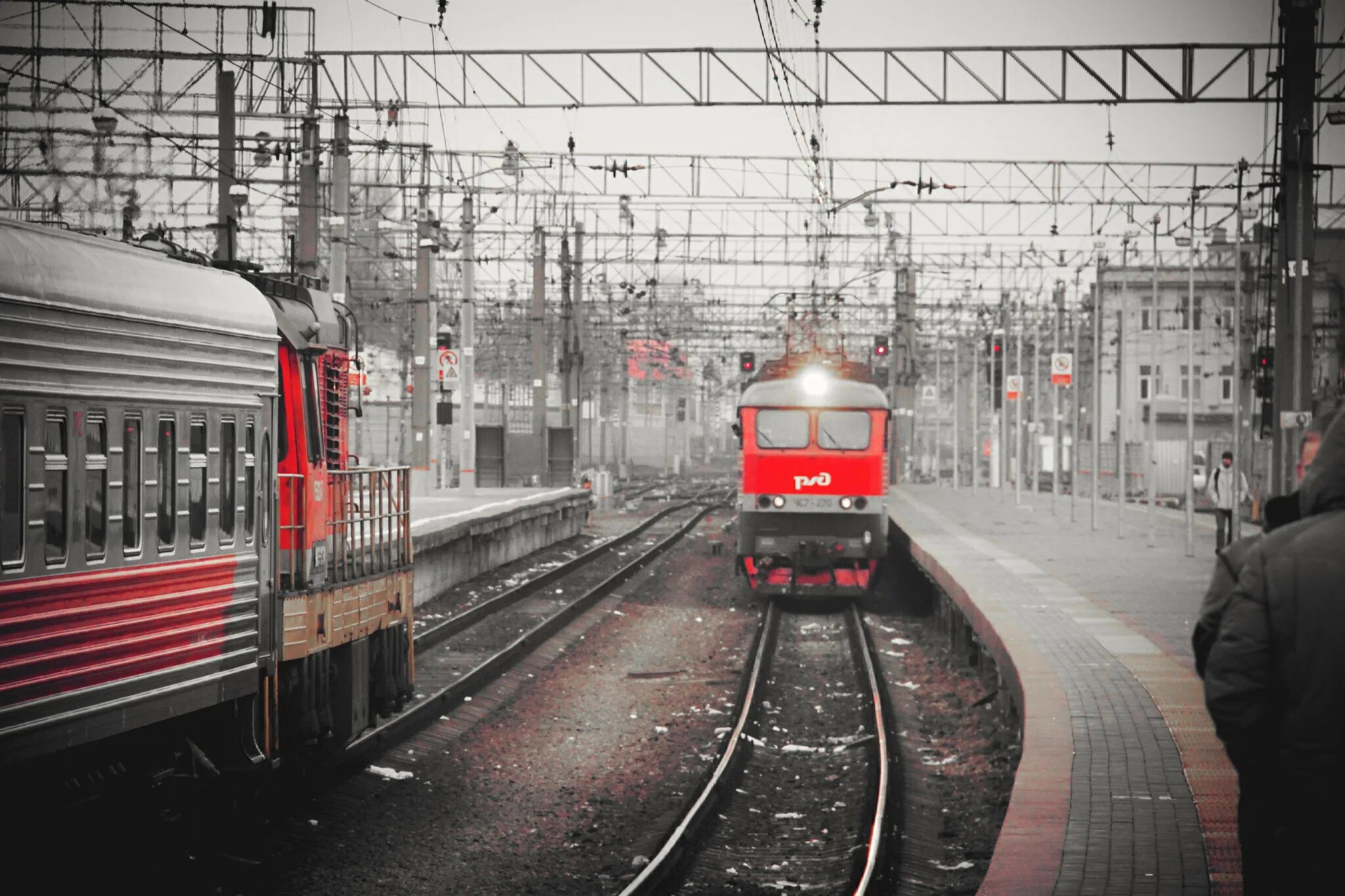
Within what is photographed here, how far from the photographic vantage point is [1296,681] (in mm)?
3789

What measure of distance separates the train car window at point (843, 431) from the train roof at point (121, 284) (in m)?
13.2

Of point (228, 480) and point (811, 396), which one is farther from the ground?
point (811, 396)

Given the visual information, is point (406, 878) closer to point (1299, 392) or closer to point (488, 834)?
point (488, 834)

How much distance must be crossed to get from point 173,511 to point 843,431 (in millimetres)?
14562

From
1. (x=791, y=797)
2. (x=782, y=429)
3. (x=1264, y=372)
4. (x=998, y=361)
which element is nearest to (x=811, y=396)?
(x=782, y=429)

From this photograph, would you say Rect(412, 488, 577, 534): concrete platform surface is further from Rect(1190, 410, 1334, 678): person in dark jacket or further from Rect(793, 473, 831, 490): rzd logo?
Rect(1190, 410, 1334, 678): person in dark jacket

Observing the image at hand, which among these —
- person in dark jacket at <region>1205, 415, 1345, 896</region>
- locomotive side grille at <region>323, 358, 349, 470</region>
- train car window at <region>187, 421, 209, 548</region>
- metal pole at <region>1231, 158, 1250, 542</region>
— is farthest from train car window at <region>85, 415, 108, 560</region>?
metal pole at <region>1231, 158, 1250, 542</region>

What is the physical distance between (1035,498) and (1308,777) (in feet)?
140

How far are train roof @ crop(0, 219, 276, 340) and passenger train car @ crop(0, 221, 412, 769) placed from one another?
0.04 ft

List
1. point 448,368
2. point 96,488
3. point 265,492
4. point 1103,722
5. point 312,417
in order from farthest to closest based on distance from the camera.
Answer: point 448,368
point 1103,722
point 312,417
point 265,492
point 96,488

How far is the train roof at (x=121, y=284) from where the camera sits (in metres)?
6.15

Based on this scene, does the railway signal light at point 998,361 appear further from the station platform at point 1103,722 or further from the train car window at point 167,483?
the train car window at point 167,483

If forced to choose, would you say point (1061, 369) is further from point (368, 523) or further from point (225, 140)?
point (368, 523)

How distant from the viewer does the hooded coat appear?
3.75m
